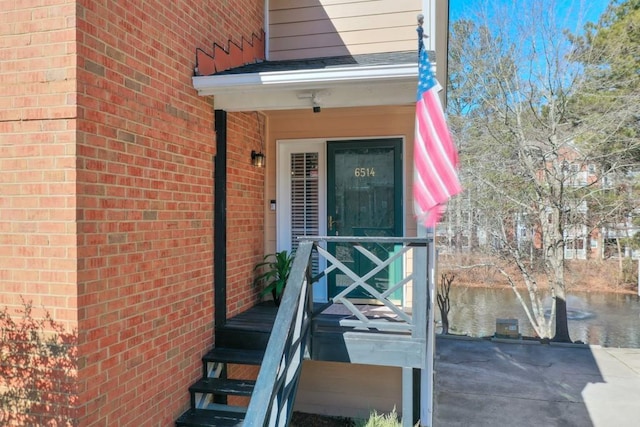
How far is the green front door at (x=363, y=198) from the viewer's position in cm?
540

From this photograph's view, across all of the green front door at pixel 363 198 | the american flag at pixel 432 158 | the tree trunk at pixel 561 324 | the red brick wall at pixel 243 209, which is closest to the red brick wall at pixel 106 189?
the red brick wall at pixel 243 209

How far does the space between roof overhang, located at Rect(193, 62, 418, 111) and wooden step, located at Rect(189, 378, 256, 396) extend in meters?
2.67

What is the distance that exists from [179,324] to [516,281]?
46.4 feet

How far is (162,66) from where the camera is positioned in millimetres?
3428

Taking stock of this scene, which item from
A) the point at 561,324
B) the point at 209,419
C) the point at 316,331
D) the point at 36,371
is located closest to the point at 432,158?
the point at 316,331

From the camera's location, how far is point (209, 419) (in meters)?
3.60

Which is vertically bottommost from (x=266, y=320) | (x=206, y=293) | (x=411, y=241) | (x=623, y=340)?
(x=623, y=340)

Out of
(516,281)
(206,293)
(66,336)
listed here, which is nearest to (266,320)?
(206,293)

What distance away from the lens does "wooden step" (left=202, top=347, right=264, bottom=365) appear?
394cm

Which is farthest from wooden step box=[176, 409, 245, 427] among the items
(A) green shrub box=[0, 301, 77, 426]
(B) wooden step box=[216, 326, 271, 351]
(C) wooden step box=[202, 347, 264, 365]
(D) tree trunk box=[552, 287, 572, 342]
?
(D) tree trunk box=[552, 287, 572, 342]

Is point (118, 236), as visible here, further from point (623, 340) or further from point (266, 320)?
point (623, 340)

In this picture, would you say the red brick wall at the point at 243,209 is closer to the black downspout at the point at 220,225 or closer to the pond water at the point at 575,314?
the black downspout at the point at 220,225

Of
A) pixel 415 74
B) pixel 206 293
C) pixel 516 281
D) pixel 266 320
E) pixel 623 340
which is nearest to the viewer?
pixel 415 74

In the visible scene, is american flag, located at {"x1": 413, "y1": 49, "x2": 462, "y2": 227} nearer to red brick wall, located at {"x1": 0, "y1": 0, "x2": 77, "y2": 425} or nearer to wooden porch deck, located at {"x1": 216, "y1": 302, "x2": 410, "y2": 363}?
wooden porch deck, located at {"x1": 216, "y1": 302, "x2": 410, "y2": 363}
